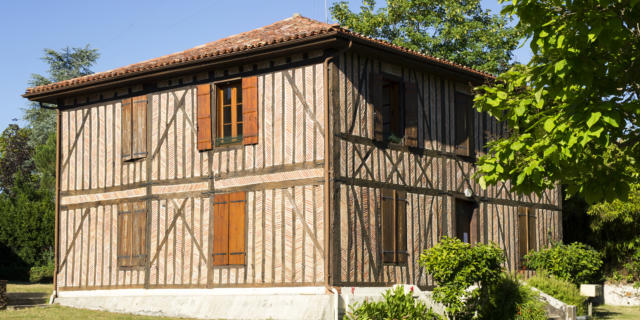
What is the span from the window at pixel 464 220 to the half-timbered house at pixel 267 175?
36mm

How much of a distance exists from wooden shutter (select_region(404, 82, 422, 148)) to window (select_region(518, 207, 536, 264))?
16.0 ft

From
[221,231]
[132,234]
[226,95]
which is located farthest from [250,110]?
[132,234]

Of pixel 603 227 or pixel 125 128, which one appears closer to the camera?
pixel 125 128

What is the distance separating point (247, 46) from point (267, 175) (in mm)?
2538

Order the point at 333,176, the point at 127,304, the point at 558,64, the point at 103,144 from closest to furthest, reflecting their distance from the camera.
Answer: the point at 558,64
the point at 333,176
the point at 127,304
the point at 103,144

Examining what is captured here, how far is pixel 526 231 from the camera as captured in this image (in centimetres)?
2047

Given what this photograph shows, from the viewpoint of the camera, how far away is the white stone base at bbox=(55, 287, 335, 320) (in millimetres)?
14398

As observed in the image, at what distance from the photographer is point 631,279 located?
22.7 metres

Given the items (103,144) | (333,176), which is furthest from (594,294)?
(103,144)

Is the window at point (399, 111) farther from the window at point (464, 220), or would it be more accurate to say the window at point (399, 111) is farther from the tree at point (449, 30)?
the tree at point (449, 30)

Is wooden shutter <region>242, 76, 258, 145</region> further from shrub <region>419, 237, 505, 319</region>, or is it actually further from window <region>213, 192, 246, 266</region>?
shrub <region>419, 237, 505, 319</region>

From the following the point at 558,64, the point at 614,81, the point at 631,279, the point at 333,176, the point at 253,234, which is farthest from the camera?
the point at 631,279

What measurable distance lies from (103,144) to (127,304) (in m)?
3.79

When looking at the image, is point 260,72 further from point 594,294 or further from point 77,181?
point 594,294
